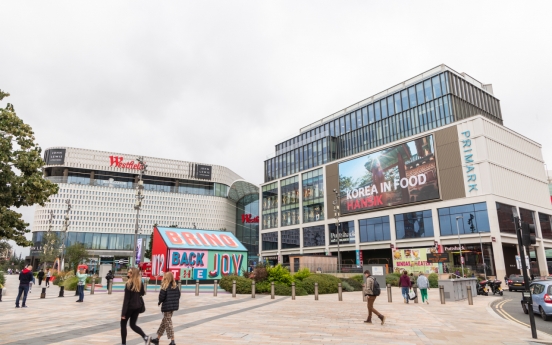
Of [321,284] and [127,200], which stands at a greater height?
[127,200]

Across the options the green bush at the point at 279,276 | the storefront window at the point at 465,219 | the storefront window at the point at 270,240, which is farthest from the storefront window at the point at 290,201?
the green bush at the point at 279,276

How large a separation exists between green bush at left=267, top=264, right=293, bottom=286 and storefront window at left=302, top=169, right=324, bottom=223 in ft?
133

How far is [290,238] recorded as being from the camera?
70375mm

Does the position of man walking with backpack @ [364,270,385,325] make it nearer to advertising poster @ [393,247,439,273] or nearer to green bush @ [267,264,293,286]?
green bush @ [267,264,293,286]

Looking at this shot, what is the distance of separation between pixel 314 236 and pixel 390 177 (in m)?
19.0

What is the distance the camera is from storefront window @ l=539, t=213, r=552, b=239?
5029 centimetres

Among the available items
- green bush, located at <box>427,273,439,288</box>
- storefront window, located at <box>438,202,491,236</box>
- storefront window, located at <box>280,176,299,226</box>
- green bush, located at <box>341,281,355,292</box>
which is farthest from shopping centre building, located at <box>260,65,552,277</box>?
green bush, located at <box>341,281,355,292</box>

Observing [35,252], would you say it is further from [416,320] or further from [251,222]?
[416,320]

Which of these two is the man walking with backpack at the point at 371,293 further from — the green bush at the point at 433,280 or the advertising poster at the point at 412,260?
the advertising poster at the point at 412,260

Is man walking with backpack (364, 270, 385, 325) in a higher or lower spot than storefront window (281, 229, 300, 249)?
lower

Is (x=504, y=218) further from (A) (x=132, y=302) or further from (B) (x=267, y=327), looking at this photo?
(A) (x=132, y=302)

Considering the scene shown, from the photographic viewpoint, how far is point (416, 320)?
490 inches

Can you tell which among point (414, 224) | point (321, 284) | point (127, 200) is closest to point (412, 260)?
point (414, 224)

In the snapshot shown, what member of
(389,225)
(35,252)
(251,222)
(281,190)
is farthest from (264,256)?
(35,252)
